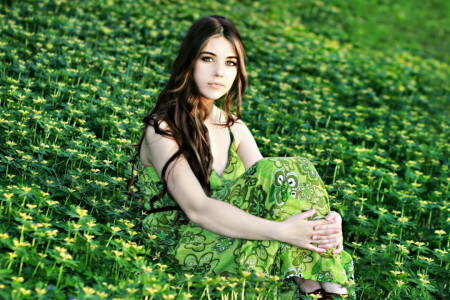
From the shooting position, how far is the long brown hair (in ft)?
10.6

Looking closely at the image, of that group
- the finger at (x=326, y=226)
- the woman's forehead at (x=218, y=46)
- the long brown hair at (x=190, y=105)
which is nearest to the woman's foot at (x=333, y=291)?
the finger at (x=326, y=226)

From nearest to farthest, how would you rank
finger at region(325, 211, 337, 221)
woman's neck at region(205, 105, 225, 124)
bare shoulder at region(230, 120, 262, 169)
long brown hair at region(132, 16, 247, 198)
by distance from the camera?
1. finger at region(325, 211, 337, 221)
2. long brown hair at region(132, 16, 247, 198)
3. woman's neck at region(205, 105, 225, 124)
4. bare shoulder at region(230, 120, 262, 169)

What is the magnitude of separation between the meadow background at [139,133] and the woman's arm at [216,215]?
0.74ft

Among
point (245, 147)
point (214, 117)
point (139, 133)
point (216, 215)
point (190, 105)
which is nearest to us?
point (216, 215)

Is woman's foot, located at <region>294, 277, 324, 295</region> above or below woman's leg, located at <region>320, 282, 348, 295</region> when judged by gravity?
below

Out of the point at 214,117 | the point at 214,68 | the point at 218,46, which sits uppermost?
the point at 218,46

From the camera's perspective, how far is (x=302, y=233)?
2.89 m

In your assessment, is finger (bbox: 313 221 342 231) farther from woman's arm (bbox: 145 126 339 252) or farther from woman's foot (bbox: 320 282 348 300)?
woman's foot (bbox: 320 282 348 300)

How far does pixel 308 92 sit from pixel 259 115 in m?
1.24

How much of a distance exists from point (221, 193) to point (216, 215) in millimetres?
243

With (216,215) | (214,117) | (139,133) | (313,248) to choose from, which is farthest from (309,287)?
(139,133)

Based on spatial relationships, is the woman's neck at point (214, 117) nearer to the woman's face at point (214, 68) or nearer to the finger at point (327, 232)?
the woman's face at point (214, 68)

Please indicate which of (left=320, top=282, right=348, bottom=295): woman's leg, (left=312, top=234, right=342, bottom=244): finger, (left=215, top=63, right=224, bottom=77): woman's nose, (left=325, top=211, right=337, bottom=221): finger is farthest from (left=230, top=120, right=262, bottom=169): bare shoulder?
(left=320, top=282, right=348, bottom=295): woman's leg

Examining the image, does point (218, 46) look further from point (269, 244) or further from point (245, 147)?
point (269, 244)
